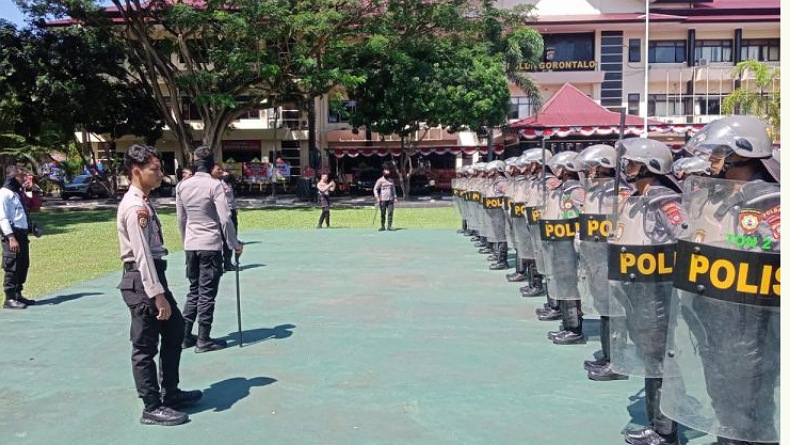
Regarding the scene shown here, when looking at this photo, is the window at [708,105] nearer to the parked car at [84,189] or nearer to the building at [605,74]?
the building at [605,74]

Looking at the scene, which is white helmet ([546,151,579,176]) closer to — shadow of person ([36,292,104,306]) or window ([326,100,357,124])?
shadow of person ([36,292,104,306])

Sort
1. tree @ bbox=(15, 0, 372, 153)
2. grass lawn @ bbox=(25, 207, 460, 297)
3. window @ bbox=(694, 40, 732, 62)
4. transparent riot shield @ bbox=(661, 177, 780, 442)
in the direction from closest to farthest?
transparent riot shield @ bbox=(661, 177, 780, 442) → grass lawn @ bbox=(25, 207, 460, 297) → tree @ bbox=(15, 0, 372, 153) → window @ bbox=(694, 40, 732, 62)

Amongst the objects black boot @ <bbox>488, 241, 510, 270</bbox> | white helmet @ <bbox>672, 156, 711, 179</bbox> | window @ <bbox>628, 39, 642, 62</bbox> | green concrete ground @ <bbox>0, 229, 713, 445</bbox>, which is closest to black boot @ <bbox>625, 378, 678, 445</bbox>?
green concrete ground @ <bbox>0, 229, 713, 445</bbox>

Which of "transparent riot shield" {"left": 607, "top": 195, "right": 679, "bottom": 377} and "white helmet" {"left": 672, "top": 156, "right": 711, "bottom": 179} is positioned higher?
"white helmet" {"left": 672, "top": 156, "right": 711, "bottom": 179}

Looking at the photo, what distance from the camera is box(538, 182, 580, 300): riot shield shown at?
259 inches

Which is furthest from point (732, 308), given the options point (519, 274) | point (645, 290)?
point (519, 274)

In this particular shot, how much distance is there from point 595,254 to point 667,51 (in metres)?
42.1

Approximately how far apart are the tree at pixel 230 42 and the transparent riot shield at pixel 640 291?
2318 centimetres

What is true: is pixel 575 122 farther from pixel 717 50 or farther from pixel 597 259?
pixel 597 259

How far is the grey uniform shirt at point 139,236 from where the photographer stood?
4.88 meters

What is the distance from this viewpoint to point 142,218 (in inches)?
194

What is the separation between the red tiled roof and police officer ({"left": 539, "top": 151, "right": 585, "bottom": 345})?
25.6 meters

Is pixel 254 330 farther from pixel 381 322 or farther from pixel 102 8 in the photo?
pixel 102 8

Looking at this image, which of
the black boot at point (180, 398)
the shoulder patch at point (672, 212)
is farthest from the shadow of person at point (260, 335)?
the shoulder patch at point (672, 212)
